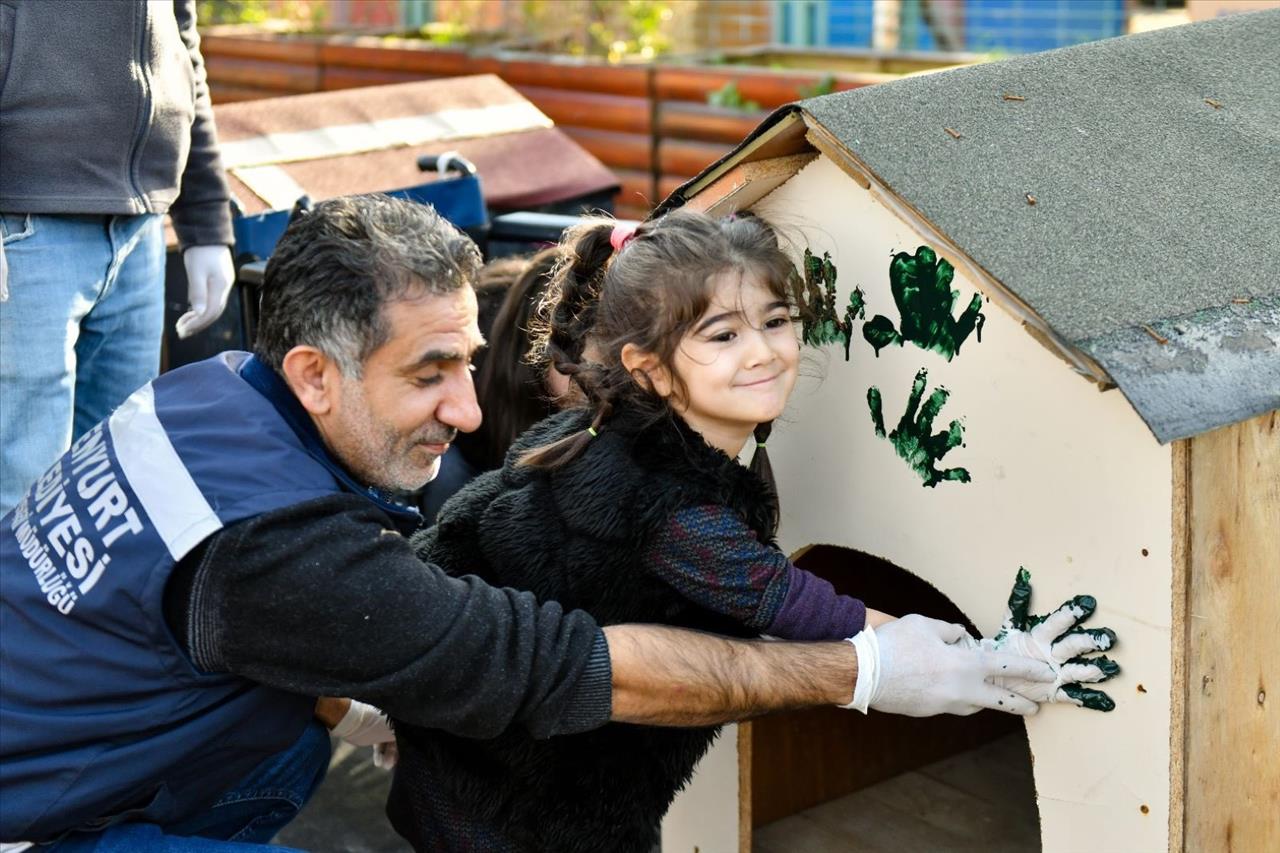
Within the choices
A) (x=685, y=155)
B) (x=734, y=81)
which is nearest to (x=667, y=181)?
(x=685, y=155)

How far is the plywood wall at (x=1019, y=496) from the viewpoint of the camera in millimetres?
1653

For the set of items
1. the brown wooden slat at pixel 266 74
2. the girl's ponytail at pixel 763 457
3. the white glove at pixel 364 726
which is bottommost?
the white glove at pixel 364 726

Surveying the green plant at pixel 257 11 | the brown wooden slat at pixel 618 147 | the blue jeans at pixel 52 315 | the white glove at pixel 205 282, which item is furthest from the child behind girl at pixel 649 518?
the green plant at pixel 257 11

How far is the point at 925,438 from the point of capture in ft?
6.14

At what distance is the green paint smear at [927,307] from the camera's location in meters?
1.79

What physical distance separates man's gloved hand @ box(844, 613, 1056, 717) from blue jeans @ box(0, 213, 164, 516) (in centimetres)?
148

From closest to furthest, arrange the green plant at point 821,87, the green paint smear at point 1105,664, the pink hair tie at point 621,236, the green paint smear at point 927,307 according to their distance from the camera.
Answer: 1. the green paint smear at point 1105,664
2. the green paint smear at point 927,307
3. the pink hair tie at point 621,236
4. the green plant at point 821,87

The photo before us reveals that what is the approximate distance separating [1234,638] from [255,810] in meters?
1.32

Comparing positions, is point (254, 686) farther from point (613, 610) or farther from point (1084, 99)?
point (1084, 99)

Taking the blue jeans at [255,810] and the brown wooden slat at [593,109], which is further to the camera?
the brown wooden slat at [593,109]

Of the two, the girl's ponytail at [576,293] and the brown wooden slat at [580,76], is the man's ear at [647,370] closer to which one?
the girl's ponytail at [576,293]

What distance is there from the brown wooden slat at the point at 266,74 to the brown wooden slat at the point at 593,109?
1.74 meters

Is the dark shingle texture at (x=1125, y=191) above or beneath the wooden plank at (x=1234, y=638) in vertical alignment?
above

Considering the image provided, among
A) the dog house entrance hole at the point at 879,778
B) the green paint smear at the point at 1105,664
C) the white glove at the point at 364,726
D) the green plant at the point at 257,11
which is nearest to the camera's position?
the green paint smear at the point at 1105,664
